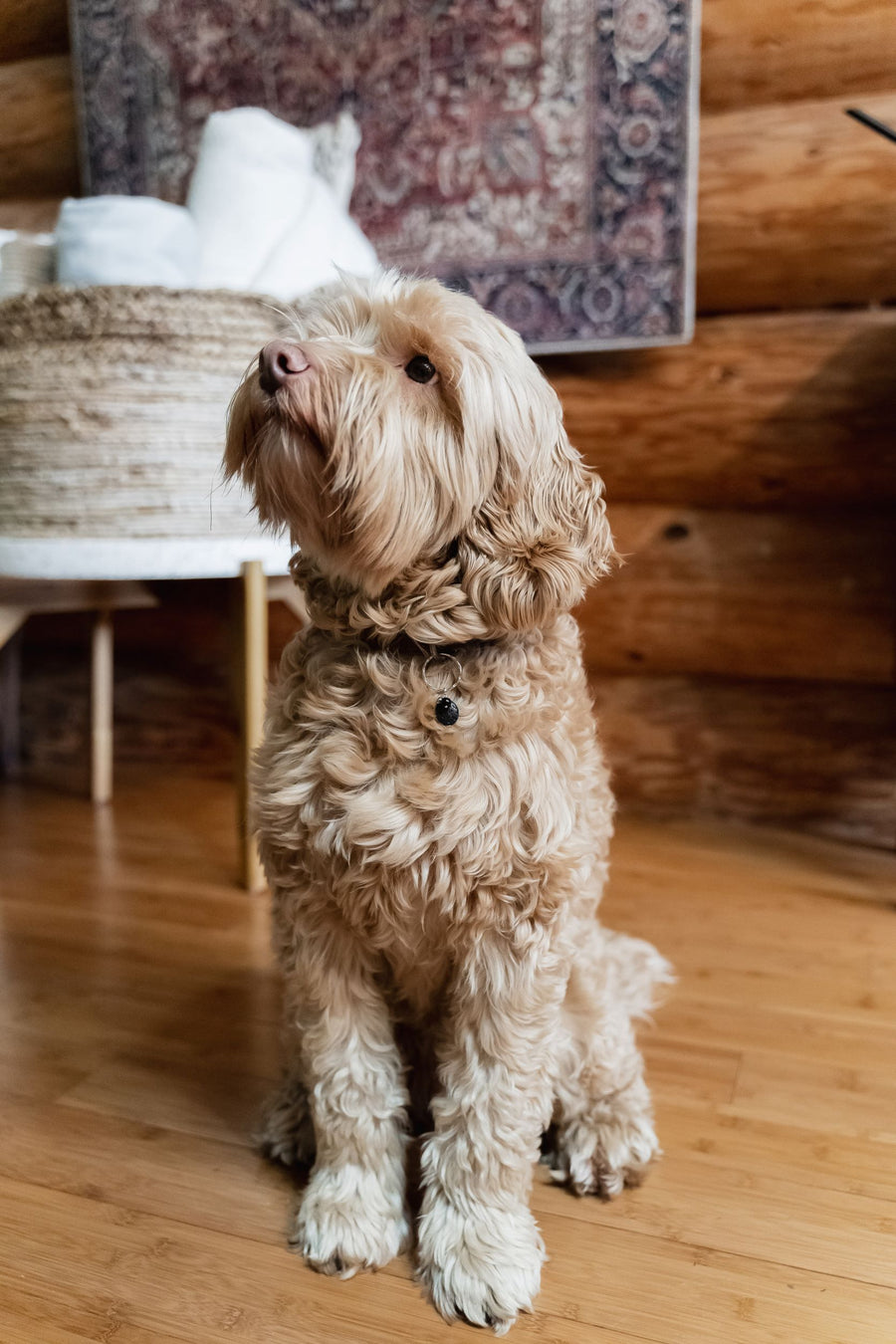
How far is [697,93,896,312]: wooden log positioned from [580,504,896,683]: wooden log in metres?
0.43

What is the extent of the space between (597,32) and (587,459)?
771mm

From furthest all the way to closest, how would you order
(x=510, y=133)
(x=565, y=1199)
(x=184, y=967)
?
(x=510, y=133)
(x=184, y=967)
(x=565, y=1199)

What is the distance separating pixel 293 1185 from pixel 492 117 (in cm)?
185

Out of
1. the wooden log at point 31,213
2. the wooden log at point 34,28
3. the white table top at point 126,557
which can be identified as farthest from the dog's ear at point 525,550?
the wooden log at point 34,28

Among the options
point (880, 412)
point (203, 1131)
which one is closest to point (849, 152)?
point (880, 412)

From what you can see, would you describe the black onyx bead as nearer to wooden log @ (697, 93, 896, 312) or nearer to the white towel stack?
the white towel stack

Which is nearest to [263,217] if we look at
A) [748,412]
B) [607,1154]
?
[748,412]

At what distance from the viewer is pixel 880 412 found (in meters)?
1.97

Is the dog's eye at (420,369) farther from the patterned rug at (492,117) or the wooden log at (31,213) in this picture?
the wooden log at (31,213)

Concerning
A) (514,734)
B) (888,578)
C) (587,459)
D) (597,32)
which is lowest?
(514,734)

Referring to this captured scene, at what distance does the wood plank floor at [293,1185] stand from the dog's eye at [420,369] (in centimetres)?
80

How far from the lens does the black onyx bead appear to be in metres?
0.89

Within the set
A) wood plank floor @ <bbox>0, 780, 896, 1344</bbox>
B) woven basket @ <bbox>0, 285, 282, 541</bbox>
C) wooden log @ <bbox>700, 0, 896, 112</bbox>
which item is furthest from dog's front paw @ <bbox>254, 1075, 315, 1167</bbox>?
wooden log @ <bbox>700, 0, 896, 112</bbox>

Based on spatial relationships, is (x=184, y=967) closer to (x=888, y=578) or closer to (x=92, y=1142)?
(x=92, y=1142)
